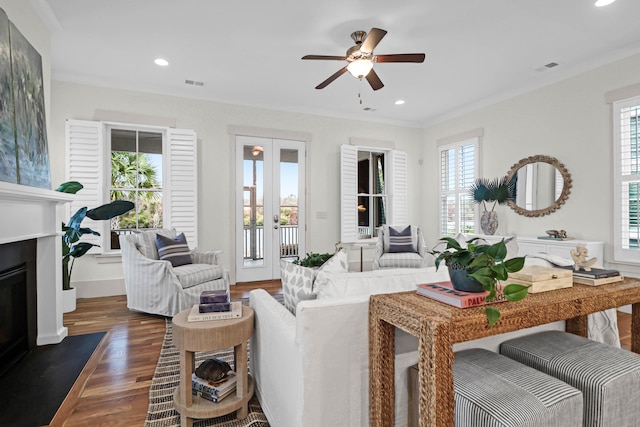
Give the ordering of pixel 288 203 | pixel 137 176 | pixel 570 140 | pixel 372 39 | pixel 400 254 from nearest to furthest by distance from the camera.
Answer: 1. pixel 372 39
2. pixel 570 140
3. pixel 137 176
4. pixel 400 254
5. pixel 288 203

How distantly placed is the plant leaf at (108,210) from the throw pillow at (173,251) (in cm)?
49

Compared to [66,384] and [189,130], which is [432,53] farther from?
[66,384]

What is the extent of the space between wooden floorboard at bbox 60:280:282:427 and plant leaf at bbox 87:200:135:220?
3.45 feet

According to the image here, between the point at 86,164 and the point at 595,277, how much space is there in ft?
16.4

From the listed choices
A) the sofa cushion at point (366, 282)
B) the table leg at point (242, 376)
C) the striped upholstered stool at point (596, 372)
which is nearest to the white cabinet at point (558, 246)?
the striped upholstered stool at point (596, 372)

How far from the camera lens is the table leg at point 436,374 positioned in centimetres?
104

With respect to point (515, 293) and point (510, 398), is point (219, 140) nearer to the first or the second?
point (515, 293)

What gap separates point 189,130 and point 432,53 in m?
3.24

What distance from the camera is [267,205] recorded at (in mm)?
5207

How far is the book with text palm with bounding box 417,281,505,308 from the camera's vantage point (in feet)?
3.88

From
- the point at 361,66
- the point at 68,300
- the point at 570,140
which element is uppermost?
the point at 361,66

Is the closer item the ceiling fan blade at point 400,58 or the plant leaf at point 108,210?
the ceiling fan blade at point 400,58

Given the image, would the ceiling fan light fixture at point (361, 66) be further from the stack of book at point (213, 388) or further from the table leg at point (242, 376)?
the stack of book at point (213, 388)

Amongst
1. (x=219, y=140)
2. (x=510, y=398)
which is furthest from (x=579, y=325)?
(x=219, y=140)
